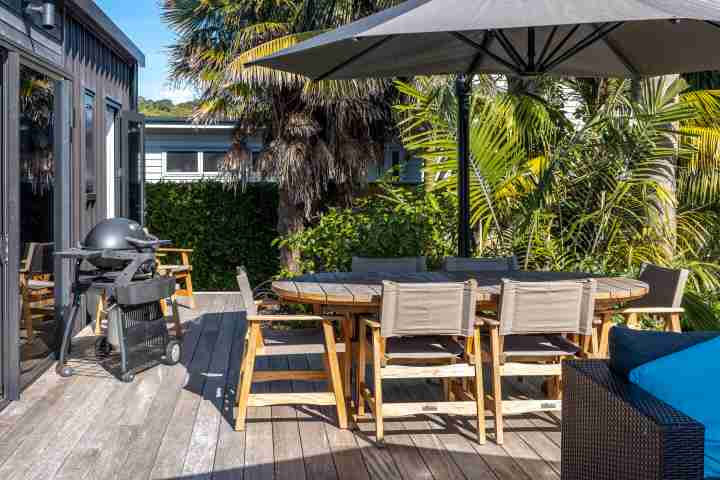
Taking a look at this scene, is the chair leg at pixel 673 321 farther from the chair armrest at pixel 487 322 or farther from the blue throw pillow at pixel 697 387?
the blue throw pillow at pixel 697 387

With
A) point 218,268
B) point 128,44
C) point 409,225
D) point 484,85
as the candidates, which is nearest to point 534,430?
point 409,225

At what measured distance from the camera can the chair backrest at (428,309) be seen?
3709mm

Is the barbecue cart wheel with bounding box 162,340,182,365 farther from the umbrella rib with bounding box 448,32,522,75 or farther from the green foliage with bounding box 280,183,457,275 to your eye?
the umbrella rib with bounding box 448,32,522,75

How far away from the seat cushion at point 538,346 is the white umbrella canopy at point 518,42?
64.6 inches

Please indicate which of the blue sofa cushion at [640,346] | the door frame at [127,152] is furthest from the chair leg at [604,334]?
the door frame at [127,152]

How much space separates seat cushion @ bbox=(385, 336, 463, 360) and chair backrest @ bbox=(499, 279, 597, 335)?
327 mm

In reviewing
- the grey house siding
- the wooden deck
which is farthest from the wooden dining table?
the grey house siding

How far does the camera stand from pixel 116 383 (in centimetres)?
511

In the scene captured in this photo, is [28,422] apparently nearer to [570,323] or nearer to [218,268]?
[570,323]

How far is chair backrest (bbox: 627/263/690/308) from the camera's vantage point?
4.37 m

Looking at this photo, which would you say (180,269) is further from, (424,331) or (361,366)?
(424,331)

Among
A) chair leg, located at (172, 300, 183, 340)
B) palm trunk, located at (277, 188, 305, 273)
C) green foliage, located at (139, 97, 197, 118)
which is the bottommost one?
chair leg, located at (172, 300, 183, 340)

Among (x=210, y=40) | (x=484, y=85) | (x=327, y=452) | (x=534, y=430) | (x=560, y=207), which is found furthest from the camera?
(x=210, y=40)

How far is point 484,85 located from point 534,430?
15.8 feet
